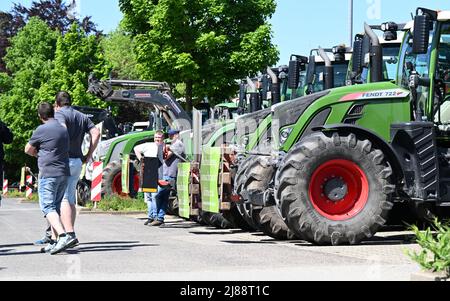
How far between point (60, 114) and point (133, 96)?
42.0 ft

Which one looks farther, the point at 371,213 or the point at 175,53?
the point at 175,53

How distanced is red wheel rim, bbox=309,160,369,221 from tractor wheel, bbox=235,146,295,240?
33.9 inches

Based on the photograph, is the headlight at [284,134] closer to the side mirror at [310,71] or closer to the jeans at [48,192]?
the jeans at [48,192]

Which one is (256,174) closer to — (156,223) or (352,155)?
(352,155)

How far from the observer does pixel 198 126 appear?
53.6ft

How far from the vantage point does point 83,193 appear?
27641mm

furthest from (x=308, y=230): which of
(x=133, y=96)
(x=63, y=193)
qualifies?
(x=133, y=96)

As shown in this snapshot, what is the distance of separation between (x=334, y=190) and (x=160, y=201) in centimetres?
571

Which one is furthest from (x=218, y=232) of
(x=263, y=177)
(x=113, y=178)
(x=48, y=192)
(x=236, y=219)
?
(x=113, y=178)

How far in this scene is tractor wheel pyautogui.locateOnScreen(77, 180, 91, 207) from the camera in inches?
1073

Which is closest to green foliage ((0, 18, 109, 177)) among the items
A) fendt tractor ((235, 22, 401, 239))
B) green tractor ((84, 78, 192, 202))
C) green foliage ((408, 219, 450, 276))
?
green tractor ((84, 78, 192, 202))

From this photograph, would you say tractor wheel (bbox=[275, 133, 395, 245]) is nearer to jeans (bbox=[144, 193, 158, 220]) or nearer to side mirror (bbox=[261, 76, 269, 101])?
jeans (bbox=[144, 193, 158, 220])
